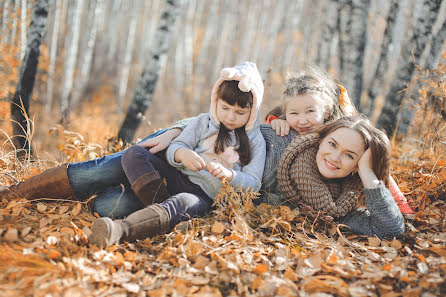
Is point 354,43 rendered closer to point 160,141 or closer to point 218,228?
point 160,141

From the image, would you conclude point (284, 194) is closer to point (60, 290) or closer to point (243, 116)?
point (243, 116)

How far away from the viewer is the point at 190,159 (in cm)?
246

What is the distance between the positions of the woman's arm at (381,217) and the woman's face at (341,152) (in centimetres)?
22

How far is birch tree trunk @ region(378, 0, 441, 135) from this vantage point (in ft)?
15.9

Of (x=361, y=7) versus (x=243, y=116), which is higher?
(x=361, y=7)

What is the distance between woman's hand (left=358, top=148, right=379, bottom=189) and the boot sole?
1807 millimetres

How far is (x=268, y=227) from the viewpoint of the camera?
2.51 m

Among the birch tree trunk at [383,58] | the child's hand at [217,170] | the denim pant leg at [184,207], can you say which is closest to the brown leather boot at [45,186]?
the denim pant leg at [184,207]

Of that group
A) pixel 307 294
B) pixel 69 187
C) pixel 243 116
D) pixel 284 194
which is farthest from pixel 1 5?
pixel 307 294

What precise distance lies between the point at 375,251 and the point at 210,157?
141 cm

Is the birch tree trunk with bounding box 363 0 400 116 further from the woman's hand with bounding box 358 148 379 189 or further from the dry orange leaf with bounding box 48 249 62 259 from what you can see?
the dry orange leaf with bounding box 48 249 62 259

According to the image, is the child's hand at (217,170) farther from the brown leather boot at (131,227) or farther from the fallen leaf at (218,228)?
the brown leather boot at (131,227)

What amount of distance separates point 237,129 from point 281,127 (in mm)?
419

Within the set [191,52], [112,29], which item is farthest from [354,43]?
[112,29]
